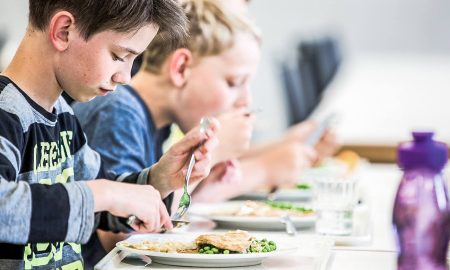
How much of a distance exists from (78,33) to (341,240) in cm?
60

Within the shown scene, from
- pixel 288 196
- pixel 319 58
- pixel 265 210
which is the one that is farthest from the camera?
pixel 319 58

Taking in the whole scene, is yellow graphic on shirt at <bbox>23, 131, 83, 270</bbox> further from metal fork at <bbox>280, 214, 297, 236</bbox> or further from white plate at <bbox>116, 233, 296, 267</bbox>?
metal fork at <bbox>280, 214, 297, 236</bbox>

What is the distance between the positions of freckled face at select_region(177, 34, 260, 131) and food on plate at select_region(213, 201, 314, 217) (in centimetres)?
27

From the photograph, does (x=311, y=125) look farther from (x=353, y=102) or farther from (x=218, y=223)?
(x=353, y=102)

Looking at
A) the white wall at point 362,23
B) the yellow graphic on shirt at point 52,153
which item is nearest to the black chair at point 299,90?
the yellow graphic on shirt at point 52,153

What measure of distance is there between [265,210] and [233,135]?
0.22 m

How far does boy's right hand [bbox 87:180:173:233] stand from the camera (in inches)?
44.7

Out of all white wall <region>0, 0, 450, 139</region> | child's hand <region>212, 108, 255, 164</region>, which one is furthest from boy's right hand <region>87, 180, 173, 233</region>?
white wall <region>0, 0, 450, 139</region>

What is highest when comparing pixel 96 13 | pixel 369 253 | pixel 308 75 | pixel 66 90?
pixel 308 75

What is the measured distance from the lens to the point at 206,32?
6.52ft

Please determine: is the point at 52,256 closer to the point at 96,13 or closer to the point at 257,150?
the point at 96,13

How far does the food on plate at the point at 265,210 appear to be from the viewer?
1.70 m

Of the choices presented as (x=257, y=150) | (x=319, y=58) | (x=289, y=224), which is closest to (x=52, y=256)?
(x=289, y=224)

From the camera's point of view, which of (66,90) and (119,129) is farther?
(119,129)
